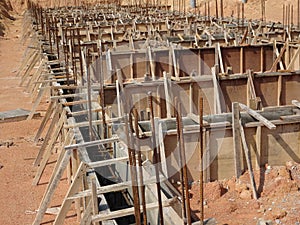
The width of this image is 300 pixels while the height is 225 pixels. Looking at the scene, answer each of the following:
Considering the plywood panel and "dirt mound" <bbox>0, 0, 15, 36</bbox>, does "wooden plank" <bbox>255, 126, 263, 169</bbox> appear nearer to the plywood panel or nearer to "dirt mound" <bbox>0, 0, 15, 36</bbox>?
the plywood panel

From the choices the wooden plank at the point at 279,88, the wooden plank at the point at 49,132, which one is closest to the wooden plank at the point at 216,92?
the wooden plank at the point at 279,88

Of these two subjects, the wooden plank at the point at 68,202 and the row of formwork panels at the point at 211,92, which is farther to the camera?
the row of formwork panels at the point at 211,92

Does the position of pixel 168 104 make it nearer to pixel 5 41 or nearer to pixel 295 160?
pixel 295 160

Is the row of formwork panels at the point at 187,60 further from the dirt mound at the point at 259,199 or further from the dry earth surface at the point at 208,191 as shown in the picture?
the dirt mound at the point at 259,199

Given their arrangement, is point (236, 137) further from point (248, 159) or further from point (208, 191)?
point (208, 191)

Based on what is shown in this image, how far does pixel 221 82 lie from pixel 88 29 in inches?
411

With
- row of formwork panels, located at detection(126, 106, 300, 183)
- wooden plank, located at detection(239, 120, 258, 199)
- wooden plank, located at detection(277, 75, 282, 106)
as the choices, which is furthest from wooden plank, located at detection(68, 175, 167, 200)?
wooden plank, located at detection(277, 75, 282, 106)

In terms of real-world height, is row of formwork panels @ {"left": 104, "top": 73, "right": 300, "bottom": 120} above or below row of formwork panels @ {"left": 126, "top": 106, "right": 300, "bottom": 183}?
above

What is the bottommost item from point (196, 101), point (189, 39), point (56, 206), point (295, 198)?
point (56, 206)

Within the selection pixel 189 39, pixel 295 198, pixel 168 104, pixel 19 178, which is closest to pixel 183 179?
pixel 295 198

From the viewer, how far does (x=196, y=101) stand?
1025cm

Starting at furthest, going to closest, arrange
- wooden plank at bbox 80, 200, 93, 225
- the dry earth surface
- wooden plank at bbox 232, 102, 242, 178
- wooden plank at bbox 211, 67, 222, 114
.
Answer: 1. wooden plank at bbox 211, 67, 222, 114
2. wooden plank at bbox 232, 102, 242, 178
3. the dry earth surface
4. wooden plank at bbox 80, 200, 93, 225

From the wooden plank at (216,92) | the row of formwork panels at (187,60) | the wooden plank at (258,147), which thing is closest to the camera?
the wooden plank at (258,147)

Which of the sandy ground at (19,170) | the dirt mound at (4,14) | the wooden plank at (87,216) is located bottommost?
the sandy ground at (19,170)
